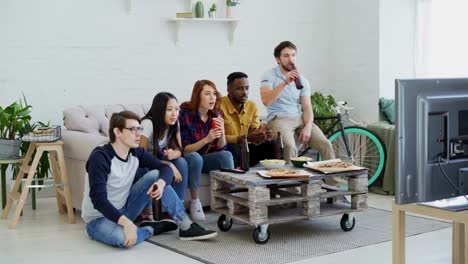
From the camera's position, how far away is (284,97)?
19.5 ft

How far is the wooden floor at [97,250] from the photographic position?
167 inches

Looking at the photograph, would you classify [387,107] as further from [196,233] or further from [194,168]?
[196,233]

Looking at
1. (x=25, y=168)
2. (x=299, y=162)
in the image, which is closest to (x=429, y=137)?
(x=299, y=162)

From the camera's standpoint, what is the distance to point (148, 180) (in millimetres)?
4691

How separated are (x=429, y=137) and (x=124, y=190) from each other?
8.61 ft

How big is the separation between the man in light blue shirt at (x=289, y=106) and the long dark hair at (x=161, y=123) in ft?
3.36

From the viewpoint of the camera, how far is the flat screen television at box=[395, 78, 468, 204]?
7.92ft

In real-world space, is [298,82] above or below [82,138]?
above

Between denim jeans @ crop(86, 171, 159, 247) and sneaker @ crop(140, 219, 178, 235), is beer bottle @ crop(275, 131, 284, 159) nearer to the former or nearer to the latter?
sneaker @ crop(140, 219, 178, 235)

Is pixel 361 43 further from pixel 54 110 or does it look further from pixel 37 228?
pixel 37 228

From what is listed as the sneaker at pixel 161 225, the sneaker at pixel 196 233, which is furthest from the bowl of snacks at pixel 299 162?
the sneaker at pixel 161 225

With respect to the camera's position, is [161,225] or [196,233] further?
[161,225]

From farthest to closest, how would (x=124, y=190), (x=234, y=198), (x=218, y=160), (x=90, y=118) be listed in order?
(x=90, y=118)
(x=218, y=160)
(x=234, y=198)
(x=124, y=190)

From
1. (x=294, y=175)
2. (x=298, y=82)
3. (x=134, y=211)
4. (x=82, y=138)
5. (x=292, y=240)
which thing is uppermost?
(x=298, y=82)
